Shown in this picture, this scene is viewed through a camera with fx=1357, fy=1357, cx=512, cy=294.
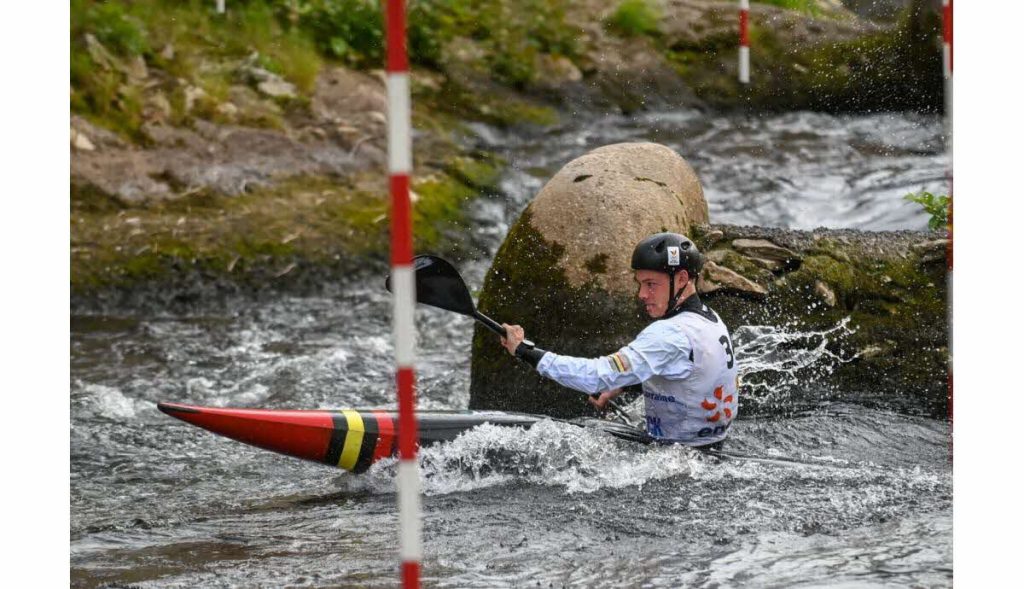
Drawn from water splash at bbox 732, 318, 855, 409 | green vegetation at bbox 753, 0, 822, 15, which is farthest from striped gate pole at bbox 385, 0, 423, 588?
green vegetation at bbox 753, 0, 822, 15

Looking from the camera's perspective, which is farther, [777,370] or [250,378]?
[250,378]

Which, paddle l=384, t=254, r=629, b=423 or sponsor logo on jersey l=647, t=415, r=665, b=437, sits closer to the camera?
sponsor logo on jersey l=647, t=415, r=665, b=437

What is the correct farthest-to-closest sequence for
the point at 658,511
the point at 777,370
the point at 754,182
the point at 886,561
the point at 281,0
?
the point at 281,0 < the point at 754,182 < the point at 777,370 < the point at 658,511 < the point at 886,561

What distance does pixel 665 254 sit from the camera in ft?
16.3

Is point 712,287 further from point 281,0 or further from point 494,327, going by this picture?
point 281,0

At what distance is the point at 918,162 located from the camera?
11.2 metres

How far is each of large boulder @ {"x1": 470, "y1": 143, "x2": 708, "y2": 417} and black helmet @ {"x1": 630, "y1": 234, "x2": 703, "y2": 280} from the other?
3.67ft

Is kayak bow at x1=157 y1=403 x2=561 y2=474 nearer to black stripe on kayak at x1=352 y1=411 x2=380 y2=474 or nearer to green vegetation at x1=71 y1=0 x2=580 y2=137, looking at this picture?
black stripe on kayak at x1=352 y1=411 x2=380 y2=474

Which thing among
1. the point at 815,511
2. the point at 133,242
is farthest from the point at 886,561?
the point at 133,242

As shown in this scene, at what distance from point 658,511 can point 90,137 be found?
21.6 feet

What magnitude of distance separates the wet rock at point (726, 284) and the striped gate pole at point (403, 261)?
10.8 feet

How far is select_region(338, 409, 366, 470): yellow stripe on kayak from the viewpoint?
523 centimetres

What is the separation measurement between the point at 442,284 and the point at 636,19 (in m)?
8.42

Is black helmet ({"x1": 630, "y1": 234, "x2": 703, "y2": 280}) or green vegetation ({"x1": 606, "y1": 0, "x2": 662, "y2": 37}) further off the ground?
green vegetation ({"x1": 606, "y1": 0, "x2": 662, "y2": 37})
